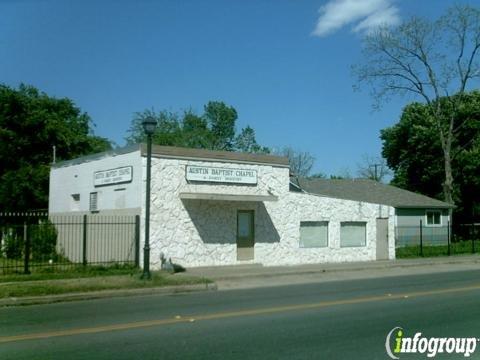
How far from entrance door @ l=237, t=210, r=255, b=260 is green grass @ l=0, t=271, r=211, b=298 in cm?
492

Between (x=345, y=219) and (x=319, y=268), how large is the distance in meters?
3.88

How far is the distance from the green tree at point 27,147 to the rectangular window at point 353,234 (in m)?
17.7

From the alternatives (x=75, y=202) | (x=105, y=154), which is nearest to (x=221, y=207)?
A: (x=105, y=154)

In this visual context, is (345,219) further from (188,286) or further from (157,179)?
(188,286)

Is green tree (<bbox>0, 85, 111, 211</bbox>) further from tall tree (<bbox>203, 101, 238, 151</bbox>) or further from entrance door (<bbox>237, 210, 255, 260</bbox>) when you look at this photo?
tall tree (<bbox>203, 101, 238, 151</bbox>)

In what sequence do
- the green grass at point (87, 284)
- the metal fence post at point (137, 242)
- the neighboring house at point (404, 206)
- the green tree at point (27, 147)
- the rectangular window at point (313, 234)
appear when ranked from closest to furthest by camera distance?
the green grass at point (87, 284), the metal fence post at point (137, 242), the rectangular window at point (313, 234), the green tree at point (27, 147), the neighboring house at point (404, 206)

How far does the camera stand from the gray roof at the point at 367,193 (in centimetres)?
3953

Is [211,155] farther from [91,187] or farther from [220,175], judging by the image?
[91,187]

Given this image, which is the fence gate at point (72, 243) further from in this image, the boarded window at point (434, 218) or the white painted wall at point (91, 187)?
the boarded window at point (434, 218)

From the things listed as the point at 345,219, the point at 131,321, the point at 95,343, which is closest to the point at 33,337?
the point at 95,343

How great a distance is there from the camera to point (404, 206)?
38.5m

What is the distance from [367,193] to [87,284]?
29.6m

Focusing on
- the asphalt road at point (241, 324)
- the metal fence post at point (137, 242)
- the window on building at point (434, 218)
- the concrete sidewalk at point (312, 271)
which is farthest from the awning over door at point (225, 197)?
the window on building at point (434, 218)

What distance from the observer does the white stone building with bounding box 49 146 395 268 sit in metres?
21.0
